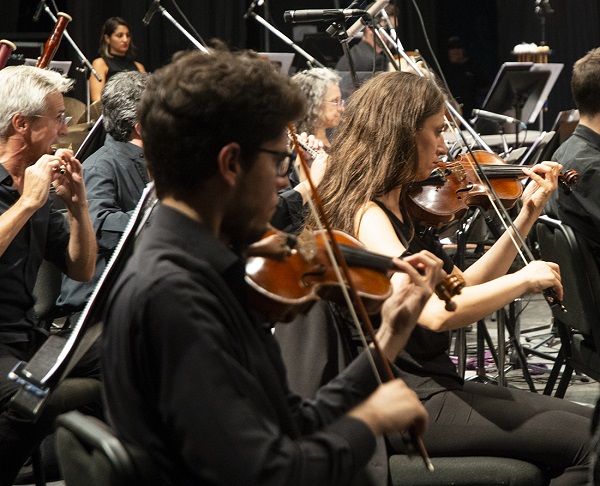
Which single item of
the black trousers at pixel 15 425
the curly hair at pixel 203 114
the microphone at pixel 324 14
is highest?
the curly hair at pixel 203 114

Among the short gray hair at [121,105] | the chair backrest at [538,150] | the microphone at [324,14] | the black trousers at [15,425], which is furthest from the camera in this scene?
the chair backrest at [538,150]

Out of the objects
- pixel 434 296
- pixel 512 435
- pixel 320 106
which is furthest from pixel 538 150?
pixel 512 435

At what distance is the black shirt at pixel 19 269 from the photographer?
101 inches

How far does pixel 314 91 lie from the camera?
445 centimetres

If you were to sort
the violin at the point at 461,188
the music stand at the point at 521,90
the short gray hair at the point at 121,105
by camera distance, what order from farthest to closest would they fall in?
the music stand at the point at 521,90 < the short gray hair at the point at 121,105 < the violin at the point at 461,188

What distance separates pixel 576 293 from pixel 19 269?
5.39 ft

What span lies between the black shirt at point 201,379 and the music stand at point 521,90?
506 centimetres

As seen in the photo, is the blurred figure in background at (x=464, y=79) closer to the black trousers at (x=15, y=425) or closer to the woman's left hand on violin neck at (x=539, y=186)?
the woman's left hand on violin neck at (x=539, y=186)

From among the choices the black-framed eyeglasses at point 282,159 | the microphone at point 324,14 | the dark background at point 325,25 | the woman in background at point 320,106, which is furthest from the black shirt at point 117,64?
the black-framed eyeglasses at point 282,159

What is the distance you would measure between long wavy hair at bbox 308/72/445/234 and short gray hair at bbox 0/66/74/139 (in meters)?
1.03

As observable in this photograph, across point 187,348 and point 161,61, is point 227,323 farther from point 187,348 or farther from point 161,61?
point 161,61

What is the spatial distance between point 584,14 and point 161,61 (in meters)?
4.24

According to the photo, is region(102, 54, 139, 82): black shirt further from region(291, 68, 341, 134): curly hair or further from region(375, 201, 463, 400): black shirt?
region(375, 201, 463, 400): black shirt

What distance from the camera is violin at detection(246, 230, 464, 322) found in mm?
1332
